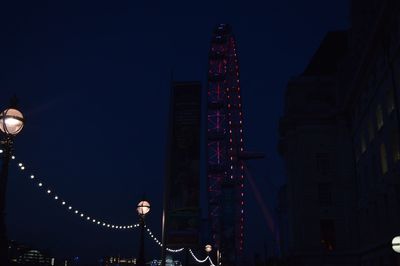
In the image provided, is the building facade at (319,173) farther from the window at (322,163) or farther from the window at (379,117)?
the window at (379,117)

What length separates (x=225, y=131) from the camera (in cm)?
7638

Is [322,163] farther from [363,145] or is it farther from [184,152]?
[184,152]

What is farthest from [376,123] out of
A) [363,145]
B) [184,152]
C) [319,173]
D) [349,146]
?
[184,152]

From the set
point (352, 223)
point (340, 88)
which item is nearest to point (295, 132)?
point (340, 88)

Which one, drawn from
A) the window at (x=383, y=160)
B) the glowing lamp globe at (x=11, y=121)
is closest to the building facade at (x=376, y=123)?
the window at (x=383, y=160)

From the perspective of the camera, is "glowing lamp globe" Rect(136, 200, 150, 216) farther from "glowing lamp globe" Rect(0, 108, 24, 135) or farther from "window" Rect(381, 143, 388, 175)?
"window" Rect(381, 143, 388, 175)

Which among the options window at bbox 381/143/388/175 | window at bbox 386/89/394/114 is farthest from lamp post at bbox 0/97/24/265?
window at bbox 381/143/388/175

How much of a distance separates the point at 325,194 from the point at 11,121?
49553mm

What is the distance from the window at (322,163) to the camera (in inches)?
2250

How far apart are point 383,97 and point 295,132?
21.1 metres

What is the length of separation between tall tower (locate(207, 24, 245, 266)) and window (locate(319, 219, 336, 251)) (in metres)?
22.2

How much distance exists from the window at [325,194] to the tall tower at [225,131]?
71.2ft

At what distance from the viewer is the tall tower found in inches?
2958

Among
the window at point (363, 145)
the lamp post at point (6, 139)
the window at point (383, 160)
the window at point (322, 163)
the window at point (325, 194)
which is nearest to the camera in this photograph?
the lamp post at point (6, 139)
